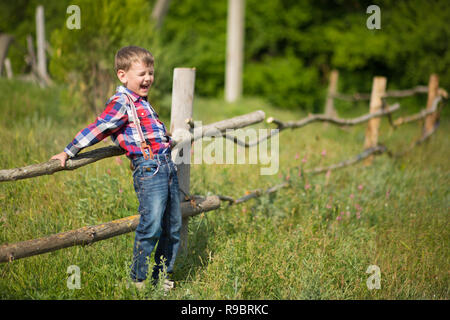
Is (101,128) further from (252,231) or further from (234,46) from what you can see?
(234,46)

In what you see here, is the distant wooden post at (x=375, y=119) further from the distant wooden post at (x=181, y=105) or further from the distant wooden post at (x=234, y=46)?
the distant wooden post at (x=234, y=46)

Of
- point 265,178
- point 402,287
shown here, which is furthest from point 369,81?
point 402,287

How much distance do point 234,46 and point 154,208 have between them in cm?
1022

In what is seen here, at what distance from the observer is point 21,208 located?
10.8 feet

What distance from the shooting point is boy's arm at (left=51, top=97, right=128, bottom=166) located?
242 centimetres

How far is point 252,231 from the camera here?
12.1 ft

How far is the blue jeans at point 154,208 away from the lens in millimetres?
2561

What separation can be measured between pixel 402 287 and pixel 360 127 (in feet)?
21.1

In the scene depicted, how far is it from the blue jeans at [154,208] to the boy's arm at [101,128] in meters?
0.26

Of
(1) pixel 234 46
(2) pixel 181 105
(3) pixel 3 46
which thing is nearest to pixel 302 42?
(1) pixel 234 46

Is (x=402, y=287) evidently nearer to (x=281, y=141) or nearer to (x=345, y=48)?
(x=281, y=141)

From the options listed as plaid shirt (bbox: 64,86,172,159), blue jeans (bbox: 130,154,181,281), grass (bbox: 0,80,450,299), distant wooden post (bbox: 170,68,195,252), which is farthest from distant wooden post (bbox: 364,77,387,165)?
plaid shirt (bbox: 64,86,172,159)

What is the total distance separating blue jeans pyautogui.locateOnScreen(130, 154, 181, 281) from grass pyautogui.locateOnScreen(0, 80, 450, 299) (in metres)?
0.19
